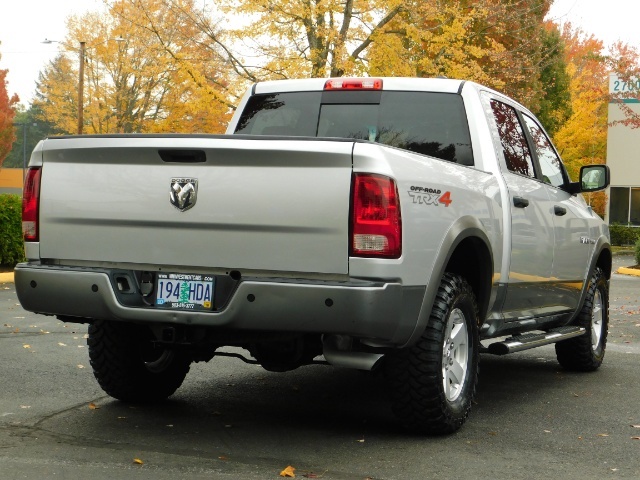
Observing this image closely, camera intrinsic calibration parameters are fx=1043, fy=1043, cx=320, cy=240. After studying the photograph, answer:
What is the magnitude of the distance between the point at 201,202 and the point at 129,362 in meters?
1.62

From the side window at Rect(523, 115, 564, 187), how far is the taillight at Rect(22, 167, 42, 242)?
149 inches

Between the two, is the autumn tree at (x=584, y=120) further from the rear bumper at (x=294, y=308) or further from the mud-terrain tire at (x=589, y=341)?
the rear bumper at (x=294, y=308)

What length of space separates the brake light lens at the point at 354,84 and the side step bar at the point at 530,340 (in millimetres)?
1913

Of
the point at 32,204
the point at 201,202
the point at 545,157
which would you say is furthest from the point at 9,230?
the point at 201,202

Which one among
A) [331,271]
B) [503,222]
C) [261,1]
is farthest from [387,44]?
[331,271]

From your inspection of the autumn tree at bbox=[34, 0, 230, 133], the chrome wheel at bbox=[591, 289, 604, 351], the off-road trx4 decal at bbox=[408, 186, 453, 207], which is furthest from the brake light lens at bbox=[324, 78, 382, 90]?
the autumn tree at bbox=[34, 0, 230, 133]

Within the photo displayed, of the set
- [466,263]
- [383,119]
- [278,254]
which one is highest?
[383,119]

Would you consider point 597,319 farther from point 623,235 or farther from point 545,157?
point 623,235

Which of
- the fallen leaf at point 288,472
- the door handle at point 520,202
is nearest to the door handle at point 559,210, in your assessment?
the door handle at point 520,202

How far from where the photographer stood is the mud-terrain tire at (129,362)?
20.9ft

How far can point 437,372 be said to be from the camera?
5.59 metres

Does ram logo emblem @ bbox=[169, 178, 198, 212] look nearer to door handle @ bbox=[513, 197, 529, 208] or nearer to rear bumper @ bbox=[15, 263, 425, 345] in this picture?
rear bumper @ bbox=[15, 263, 425, 345]

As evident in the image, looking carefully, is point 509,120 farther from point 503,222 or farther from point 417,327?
point 417,327

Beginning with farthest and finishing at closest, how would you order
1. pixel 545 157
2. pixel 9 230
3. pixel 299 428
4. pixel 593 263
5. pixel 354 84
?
pixel 9 230
pixel 593 263
pixel 545 157
pixel 354 84
pixel 299 428
